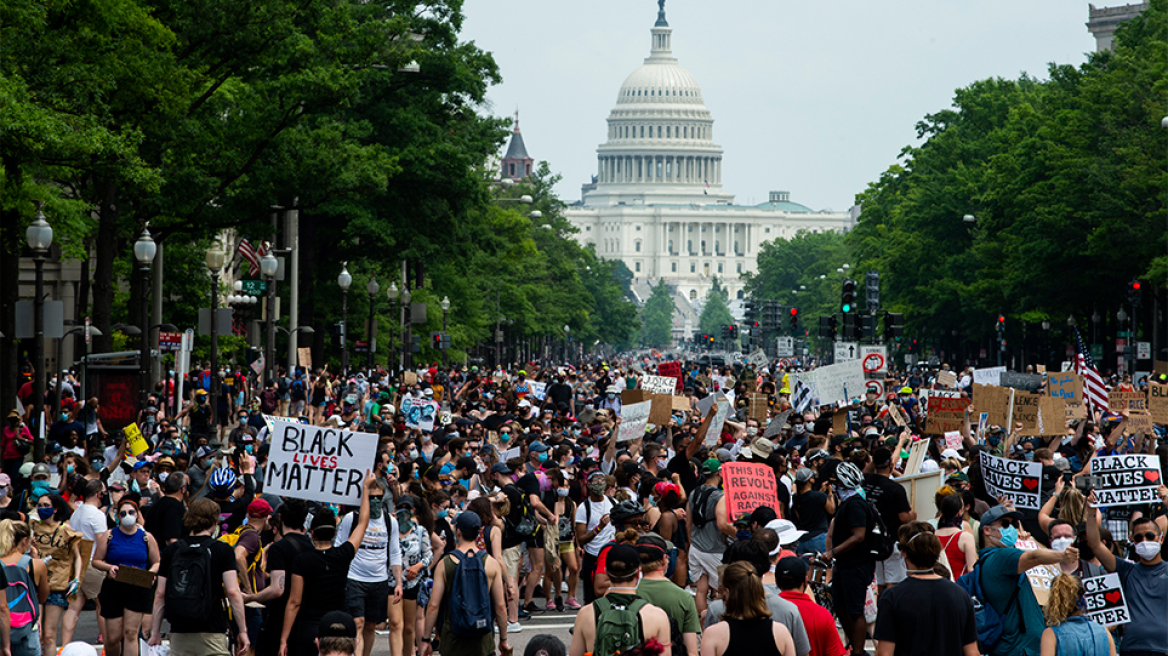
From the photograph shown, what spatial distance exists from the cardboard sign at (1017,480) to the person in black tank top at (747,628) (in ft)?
19.2

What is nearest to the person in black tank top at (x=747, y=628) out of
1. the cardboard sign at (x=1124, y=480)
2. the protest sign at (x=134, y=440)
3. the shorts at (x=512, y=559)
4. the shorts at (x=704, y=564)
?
the cardboard sign at (x=1124, y=480)

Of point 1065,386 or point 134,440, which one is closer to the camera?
point 134,440

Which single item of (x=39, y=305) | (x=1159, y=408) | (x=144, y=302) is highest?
(x=144, y=302)

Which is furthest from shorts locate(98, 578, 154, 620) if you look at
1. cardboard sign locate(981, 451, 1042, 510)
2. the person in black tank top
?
cardboard sign locate(981, 451, 1042, 510)

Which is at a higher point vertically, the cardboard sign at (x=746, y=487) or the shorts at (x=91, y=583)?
the cardboard sign at (x=746, y=487)

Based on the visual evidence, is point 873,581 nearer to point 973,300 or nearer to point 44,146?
point 44,146

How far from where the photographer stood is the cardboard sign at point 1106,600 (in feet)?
31.7

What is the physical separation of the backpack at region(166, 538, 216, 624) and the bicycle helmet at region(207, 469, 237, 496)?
2559 millimetres

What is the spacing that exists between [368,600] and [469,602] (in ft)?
4.28

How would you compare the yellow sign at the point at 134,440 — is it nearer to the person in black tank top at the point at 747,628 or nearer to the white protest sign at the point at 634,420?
the white protest sign at the point at 634,420

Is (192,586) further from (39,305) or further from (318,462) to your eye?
(39,305)

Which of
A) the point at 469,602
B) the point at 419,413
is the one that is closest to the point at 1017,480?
the point at 469,602

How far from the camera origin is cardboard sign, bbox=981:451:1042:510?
13703mm

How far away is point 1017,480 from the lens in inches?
542
